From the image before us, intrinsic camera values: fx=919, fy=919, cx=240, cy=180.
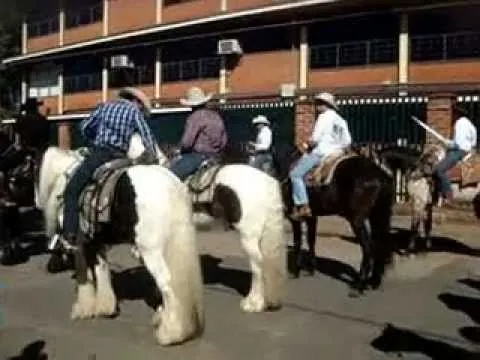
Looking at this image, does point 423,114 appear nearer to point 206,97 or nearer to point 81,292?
point 206,97

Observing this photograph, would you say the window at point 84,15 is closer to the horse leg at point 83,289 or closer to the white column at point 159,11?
the white column at point 159,11

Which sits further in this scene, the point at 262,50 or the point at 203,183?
the point at 262,50

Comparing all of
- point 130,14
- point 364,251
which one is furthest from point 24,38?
point 364,251

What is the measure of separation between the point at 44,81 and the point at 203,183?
1438 inches

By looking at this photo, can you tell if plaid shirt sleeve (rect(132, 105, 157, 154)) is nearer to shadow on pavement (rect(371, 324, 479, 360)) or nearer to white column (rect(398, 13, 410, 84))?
shadow on pavement (rect(371, 324, 479, 360))

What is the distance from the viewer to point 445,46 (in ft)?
81.5

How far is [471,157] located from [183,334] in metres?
8.20

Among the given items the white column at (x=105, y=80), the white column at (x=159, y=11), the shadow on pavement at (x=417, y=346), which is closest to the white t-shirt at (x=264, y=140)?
the shadow on pavement at (x=417, y=346)

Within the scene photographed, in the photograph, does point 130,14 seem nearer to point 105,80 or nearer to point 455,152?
point 105,80

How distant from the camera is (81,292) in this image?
8.91 m

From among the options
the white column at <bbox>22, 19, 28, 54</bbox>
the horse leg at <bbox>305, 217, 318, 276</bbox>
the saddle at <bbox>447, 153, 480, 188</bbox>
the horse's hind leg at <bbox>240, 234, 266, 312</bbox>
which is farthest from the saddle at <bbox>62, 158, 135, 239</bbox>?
the white column at <bbox>22, 19, 28, 54</bbox>

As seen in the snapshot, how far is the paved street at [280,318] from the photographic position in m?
7.60

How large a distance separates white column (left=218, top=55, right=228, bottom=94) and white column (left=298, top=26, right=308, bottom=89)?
12.1 ft

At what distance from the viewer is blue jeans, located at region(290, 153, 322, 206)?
11.0m
